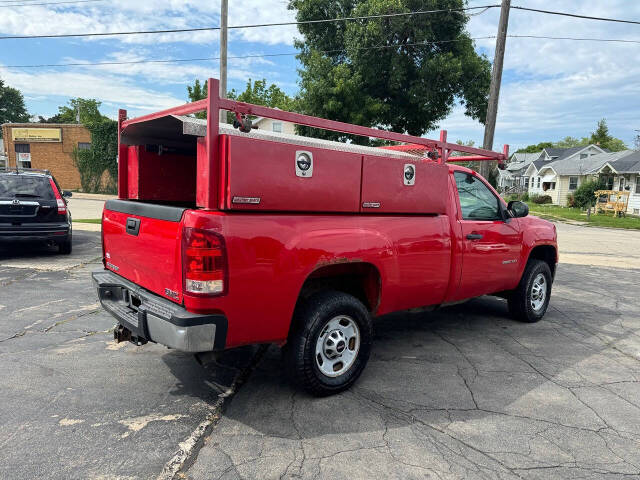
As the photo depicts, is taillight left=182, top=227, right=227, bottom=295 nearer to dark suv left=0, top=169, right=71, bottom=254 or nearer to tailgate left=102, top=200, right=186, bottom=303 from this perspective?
tailgate left=102, top=200, right=186, bottom=303

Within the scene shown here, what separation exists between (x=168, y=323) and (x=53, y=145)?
3893cm

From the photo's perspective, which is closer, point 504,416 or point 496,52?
point 504,416

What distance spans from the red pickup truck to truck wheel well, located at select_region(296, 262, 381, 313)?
15 millimetres

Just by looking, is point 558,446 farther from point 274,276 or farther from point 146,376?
point 146,376

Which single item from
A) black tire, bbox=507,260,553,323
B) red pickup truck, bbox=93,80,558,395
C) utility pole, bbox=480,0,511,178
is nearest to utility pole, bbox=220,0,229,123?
utility pole, bbox=480,0,511,178

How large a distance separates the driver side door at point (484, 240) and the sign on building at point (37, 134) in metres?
37.9

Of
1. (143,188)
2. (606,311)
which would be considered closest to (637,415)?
(606,311)

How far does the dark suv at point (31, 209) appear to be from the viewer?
844cm

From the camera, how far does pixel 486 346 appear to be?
4.85 metres

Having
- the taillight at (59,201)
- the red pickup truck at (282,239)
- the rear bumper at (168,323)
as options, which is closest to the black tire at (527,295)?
the red pickup truck at (282,239)

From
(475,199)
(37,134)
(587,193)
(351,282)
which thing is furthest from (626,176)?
(37,134)

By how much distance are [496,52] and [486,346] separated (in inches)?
373

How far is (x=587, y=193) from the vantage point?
36.4m

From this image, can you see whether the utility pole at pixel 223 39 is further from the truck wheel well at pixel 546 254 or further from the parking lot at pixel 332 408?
the truck wheel well at pixel 546 254
